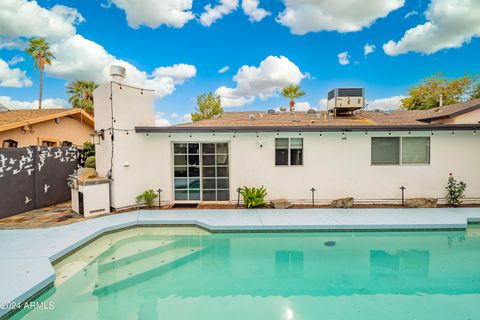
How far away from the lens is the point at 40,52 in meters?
23.7

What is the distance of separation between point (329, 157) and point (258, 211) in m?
3.28

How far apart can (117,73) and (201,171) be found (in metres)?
4.26

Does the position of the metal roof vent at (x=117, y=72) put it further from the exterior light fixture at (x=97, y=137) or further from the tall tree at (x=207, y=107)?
the tall tree at (x=207, y=107)

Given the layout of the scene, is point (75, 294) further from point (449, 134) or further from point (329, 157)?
point (449, 134)

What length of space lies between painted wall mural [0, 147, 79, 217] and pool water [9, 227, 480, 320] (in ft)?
Result: 12.5

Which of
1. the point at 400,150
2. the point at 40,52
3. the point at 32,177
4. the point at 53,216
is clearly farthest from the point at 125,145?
the point at 40,52

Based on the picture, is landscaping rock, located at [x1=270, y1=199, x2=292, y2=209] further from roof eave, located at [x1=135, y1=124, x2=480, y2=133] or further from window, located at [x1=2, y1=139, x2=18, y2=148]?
A: window, located at [x1=2, y1=139, x2=18, y2=148]

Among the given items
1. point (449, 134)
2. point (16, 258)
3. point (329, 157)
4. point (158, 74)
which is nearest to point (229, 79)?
point (158, 74)

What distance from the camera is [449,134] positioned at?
8219mm

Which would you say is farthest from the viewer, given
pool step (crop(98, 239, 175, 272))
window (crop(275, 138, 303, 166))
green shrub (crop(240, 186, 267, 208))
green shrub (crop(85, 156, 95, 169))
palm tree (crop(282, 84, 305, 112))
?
palm tree (crop(282, 84, 305, 112))

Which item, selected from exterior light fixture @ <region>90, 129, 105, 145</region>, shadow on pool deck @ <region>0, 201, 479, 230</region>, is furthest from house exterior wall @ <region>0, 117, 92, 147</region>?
exterior light fixture @ <region>90, 129, 105, 145</region>

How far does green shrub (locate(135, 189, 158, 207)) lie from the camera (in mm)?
8052

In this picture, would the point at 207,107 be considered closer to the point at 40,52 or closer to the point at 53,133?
the point at 40,52

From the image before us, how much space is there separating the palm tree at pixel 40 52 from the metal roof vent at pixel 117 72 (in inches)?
950
